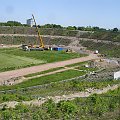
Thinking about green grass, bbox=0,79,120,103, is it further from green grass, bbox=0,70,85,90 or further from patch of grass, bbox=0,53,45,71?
patch of grass, bbox=0,53,45,71

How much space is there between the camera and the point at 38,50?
305 feet

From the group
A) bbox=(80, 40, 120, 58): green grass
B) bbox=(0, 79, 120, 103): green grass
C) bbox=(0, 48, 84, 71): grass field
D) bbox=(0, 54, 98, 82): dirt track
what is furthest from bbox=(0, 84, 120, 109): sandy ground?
bbox=(80, 40, 120, 58): green grass

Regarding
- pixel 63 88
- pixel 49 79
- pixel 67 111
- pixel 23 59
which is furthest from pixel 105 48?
pixel 67 111

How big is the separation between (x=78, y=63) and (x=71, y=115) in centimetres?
4283

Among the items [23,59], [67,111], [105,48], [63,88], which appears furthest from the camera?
[105,48]

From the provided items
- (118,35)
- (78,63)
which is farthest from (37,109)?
(118,35)

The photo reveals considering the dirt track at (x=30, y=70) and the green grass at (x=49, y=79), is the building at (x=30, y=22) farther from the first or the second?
the green grass at (x=49, y=79)

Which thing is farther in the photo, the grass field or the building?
the building

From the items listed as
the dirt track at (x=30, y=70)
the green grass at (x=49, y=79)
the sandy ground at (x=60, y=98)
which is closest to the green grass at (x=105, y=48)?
the dirt track at (x=30, y=70)

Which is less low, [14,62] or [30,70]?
[14,62]

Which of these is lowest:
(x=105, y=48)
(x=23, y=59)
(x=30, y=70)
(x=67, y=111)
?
(x=67, y=111)

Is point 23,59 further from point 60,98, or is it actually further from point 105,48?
point 60,98

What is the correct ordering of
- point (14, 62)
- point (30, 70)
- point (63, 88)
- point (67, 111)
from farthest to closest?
1. point (14, 62)
2. point (30, 70)
3. point (63, 88)
4. point (67, 111)

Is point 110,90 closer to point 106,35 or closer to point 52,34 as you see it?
point 106,35
